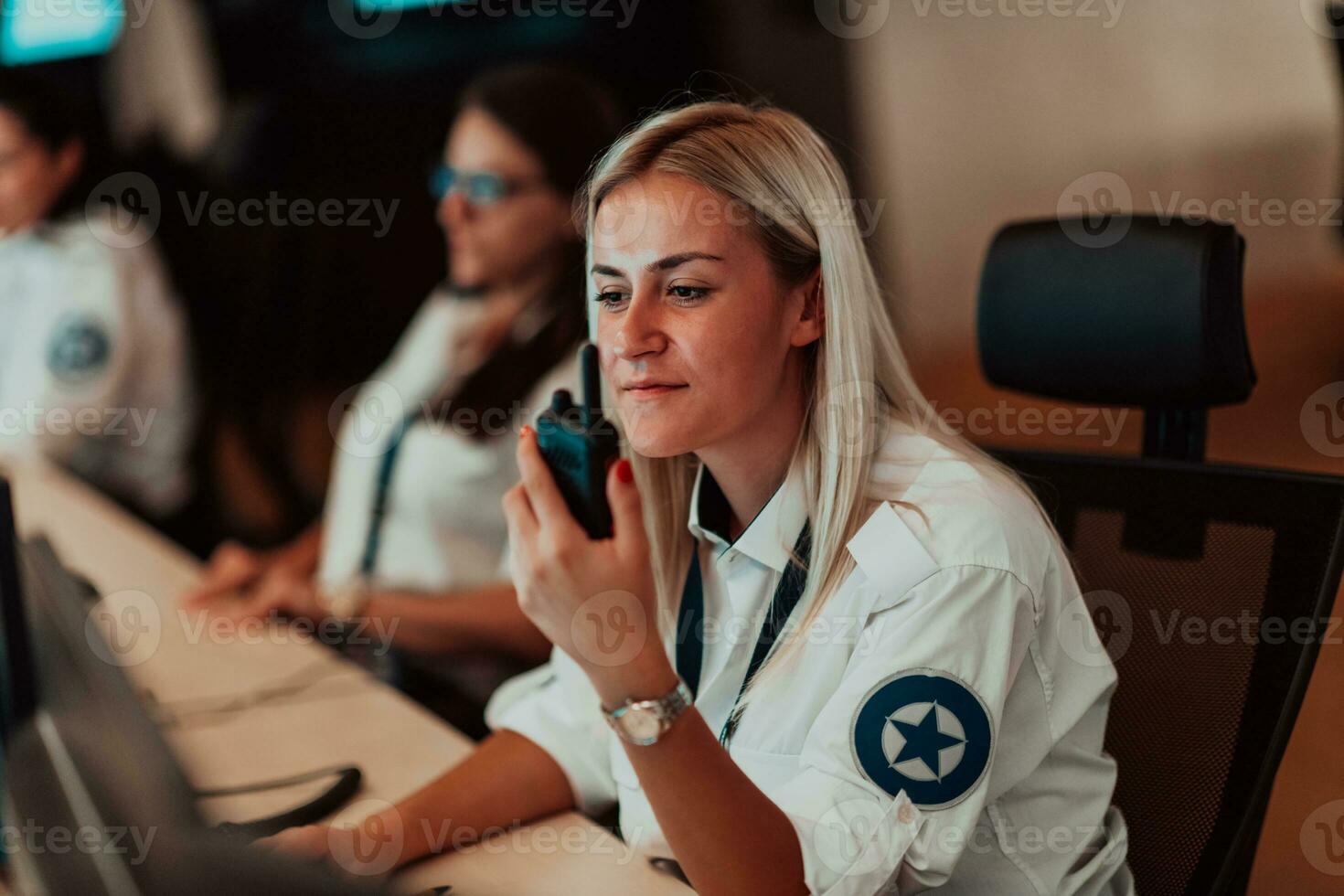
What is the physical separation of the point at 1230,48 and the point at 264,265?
145 inches

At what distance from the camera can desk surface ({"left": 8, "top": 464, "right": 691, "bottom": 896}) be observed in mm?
1123

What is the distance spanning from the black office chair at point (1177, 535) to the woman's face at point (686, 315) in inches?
13.0

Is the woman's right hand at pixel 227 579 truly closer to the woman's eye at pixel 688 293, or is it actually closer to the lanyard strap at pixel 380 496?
the lanyard strap at pixel 380 496

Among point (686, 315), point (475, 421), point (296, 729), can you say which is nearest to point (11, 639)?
point (296, 729)

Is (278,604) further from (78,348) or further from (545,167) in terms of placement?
(78,348)

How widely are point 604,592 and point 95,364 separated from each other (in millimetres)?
2428

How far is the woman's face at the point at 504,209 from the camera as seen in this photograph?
2.06m

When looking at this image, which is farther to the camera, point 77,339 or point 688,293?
point 77,339

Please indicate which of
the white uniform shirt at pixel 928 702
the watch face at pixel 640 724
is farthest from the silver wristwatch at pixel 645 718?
the white uniform shirt at pixel 928 702

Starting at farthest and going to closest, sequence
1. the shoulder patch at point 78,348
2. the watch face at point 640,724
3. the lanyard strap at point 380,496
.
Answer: the shoulder patch at point 78,348, the lanyard strap at point 380,496, the watch face at point 640,724

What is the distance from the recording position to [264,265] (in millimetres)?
2668

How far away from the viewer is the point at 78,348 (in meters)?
2.92

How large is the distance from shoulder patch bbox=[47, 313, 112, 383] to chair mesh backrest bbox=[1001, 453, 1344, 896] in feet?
8.19

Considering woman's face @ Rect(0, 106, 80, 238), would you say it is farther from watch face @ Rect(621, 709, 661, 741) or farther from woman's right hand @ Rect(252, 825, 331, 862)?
watch face @ Rect(621, 709, 661, 741)
